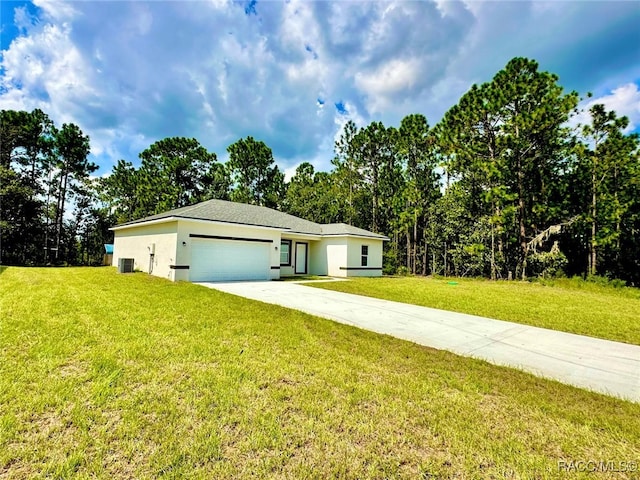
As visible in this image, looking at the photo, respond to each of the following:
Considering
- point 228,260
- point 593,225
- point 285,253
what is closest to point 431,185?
point 593,225

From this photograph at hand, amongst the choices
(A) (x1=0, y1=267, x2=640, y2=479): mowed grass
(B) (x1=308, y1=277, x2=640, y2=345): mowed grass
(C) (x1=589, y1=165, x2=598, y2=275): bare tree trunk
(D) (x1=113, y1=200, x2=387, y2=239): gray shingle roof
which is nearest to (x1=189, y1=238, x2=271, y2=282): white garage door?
(D) (x1=113, y1=200, x2=387, y2=239): gray shingle roof

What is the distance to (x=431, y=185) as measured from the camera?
80.2 ft

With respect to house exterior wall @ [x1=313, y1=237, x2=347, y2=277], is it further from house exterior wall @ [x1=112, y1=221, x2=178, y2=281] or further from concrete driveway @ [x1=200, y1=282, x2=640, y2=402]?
concrete driveway @ [x1=200, y1=282, x2=640, y2=402]

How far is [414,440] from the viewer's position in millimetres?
2258

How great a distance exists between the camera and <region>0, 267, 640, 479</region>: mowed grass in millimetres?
1968

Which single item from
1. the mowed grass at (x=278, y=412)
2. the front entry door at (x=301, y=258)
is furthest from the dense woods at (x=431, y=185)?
the mowed grass at (x=278, y=412)

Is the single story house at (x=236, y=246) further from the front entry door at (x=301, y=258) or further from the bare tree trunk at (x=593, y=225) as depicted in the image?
the bare tree trunk at (x=593, y=225)

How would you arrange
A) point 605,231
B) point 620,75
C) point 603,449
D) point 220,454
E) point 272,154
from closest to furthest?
point 220,454, point 603,449, point 620,75, point 605,231, point 272,154

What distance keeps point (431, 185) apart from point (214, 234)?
19.1 m

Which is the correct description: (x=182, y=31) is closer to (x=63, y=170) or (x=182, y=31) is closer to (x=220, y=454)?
(x=220, y=454)

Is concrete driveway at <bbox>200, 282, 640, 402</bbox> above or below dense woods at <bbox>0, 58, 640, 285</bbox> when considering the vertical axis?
below

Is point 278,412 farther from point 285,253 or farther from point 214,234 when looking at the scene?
point 285,253

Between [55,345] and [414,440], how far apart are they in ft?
15.2

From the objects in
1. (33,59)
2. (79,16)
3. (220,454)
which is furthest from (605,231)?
(33,59)
